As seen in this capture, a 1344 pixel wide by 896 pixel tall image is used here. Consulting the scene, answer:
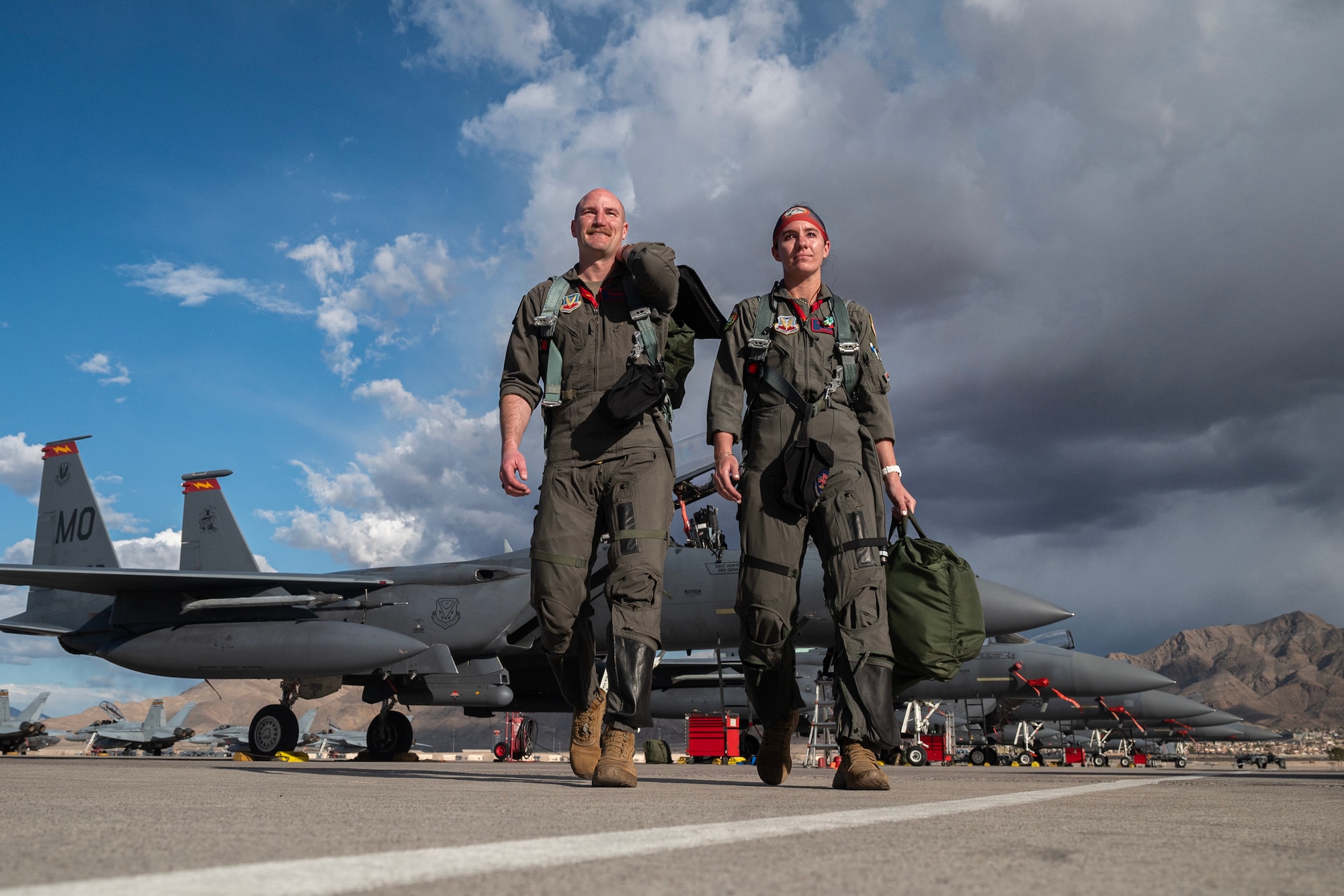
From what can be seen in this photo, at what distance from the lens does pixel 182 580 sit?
12.4 metres

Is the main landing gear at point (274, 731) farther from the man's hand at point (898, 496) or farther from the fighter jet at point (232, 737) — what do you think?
the fighter jet at point (232, 737)

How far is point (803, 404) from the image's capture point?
4297 mm

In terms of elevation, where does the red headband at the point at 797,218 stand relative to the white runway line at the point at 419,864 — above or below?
above

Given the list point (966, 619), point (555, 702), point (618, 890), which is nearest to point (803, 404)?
point (966, 619)

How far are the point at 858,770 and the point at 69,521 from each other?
67.5ft

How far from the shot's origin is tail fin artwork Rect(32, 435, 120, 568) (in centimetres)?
1900

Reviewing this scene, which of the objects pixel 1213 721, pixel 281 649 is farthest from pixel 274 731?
pixel 1213 721

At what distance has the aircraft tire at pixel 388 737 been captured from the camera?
13398 millimetres

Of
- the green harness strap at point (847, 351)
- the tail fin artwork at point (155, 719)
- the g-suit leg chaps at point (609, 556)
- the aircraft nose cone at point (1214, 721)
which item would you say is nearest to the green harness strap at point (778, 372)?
the green harness strap at point (847, 351)

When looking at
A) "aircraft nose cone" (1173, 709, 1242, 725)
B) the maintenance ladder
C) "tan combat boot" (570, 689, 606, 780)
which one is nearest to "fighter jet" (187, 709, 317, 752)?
the maintenance ladder

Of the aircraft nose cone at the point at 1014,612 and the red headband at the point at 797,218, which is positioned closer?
the red headband at the point at 797,218

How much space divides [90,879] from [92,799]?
172 centimetres

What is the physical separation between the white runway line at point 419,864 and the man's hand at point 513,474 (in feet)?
7.83

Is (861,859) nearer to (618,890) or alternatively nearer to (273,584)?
(618,890)
